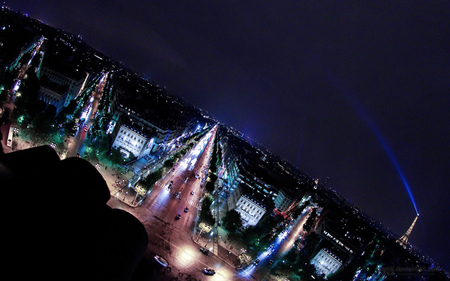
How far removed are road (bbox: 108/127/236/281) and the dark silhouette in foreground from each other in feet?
47.9

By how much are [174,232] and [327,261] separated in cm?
3316

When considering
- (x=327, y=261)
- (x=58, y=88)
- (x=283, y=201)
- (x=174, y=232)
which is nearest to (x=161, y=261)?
(x=174, y=232)

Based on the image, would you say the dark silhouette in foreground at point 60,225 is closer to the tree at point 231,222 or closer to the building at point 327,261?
the tree at point 231,222

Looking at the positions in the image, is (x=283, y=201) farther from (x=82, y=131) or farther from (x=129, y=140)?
(x=82, y=131)

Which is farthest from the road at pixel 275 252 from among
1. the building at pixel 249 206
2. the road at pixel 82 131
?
the road at pixel 82 131

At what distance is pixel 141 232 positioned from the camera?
11.6 ft

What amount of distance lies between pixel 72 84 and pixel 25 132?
21.4m

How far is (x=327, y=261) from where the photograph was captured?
47.5 m

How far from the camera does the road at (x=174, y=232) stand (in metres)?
21.2

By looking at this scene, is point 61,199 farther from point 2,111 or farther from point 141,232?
point 2,111

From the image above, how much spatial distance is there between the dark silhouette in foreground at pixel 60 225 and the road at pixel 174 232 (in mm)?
14612

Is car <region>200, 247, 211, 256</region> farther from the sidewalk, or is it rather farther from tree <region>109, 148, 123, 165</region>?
tree <region>109, 148, 123, 165</region>

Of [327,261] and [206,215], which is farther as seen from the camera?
[327,261]

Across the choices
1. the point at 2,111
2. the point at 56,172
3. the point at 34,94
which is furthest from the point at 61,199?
the point at 34,94
